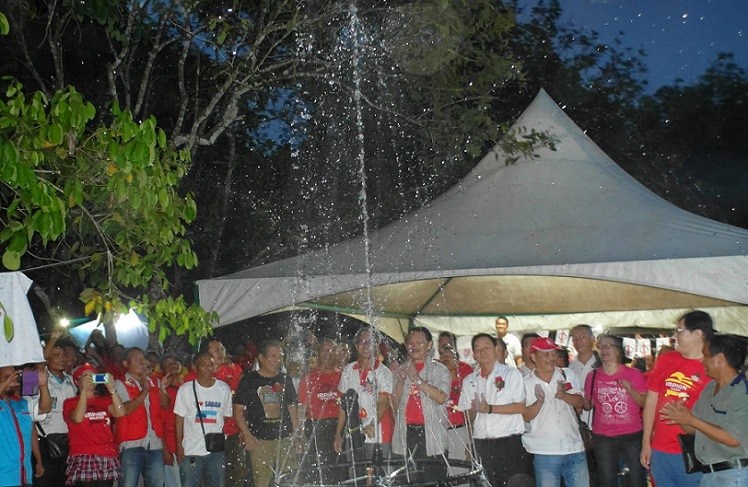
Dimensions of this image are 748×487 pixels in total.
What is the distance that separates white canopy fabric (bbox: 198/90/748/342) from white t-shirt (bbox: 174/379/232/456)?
0.71m

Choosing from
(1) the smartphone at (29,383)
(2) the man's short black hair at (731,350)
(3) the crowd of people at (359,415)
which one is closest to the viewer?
(2) the man's short black hair at (731,350)

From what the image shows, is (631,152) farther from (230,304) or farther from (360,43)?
(230,304)

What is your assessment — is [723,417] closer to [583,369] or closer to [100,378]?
[583,369]

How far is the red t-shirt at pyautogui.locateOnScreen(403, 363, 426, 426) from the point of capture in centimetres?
910

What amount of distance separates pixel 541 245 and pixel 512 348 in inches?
204

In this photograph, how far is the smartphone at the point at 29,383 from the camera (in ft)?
22.9

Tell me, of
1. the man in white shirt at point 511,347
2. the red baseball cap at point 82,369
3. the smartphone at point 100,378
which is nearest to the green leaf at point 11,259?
the smartphone at point 100,378

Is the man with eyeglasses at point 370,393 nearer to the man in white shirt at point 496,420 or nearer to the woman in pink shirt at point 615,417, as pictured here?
the man in white shirt at point 496,420

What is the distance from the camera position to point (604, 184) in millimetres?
10172

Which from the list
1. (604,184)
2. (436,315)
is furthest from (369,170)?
(604,184)

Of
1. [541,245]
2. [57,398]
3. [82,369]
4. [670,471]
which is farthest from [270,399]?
[670,471]

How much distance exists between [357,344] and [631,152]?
13.8m

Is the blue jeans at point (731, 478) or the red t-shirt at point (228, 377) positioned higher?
the red t-shirt at point (228, 377)

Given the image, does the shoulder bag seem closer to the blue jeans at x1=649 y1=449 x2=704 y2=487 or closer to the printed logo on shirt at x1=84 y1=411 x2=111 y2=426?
the printed logo on shirt at x1=84 y1=411 x2=111 y2=426
